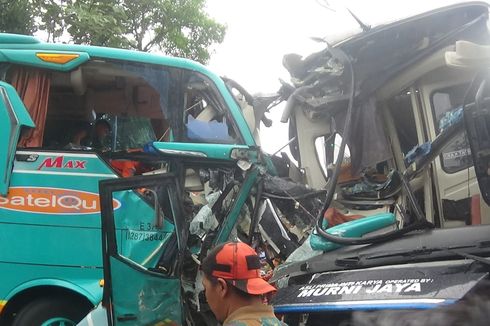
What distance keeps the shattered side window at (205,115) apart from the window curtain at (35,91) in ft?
3.77

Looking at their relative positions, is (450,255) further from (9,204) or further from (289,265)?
(9,204)

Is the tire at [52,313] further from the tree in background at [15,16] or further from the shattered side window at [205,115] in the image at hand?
the tree in background at [15,16]

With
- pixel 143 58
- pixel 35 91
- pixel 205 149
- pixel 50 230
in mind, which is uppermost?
pixel 143 58

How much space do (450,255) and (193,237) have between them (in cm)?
174

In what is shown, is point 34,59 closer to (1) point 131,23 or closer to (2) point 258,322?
(2) point 258,322

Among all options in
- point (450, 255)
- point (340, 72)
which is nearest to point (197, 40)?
point (340, 72)

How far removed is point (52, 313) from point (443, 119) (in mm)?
3272

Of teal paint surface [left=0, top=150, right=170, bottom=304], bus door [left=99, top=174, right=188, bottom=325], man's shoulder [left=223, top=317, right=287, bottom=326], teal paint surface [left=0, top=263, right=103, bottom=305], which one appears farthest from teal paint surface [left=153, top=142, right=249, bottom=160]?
man's shoulder [left=223, top=317, right=287, bottom=326]

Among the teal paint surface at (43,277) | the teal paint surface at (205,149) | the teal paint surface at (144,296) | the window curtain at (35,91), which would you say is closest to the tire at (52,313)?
the teal paint surface at (43,277)

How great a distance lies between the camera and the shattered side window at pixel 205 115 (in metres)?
4.89

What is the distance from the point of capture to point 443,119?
14.3 ft

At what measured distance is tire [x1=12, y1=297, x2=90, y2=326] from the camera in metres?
4.57

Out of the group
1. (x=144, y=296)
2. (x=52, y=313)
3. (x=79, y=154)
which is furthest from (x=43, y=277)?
(x=144, y=296)

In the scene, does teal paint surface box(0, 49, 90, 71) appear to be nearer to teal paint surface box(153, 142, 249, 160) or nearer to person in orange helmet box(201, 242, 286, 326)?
teal paint surface box(153, 142, 249, 160)
